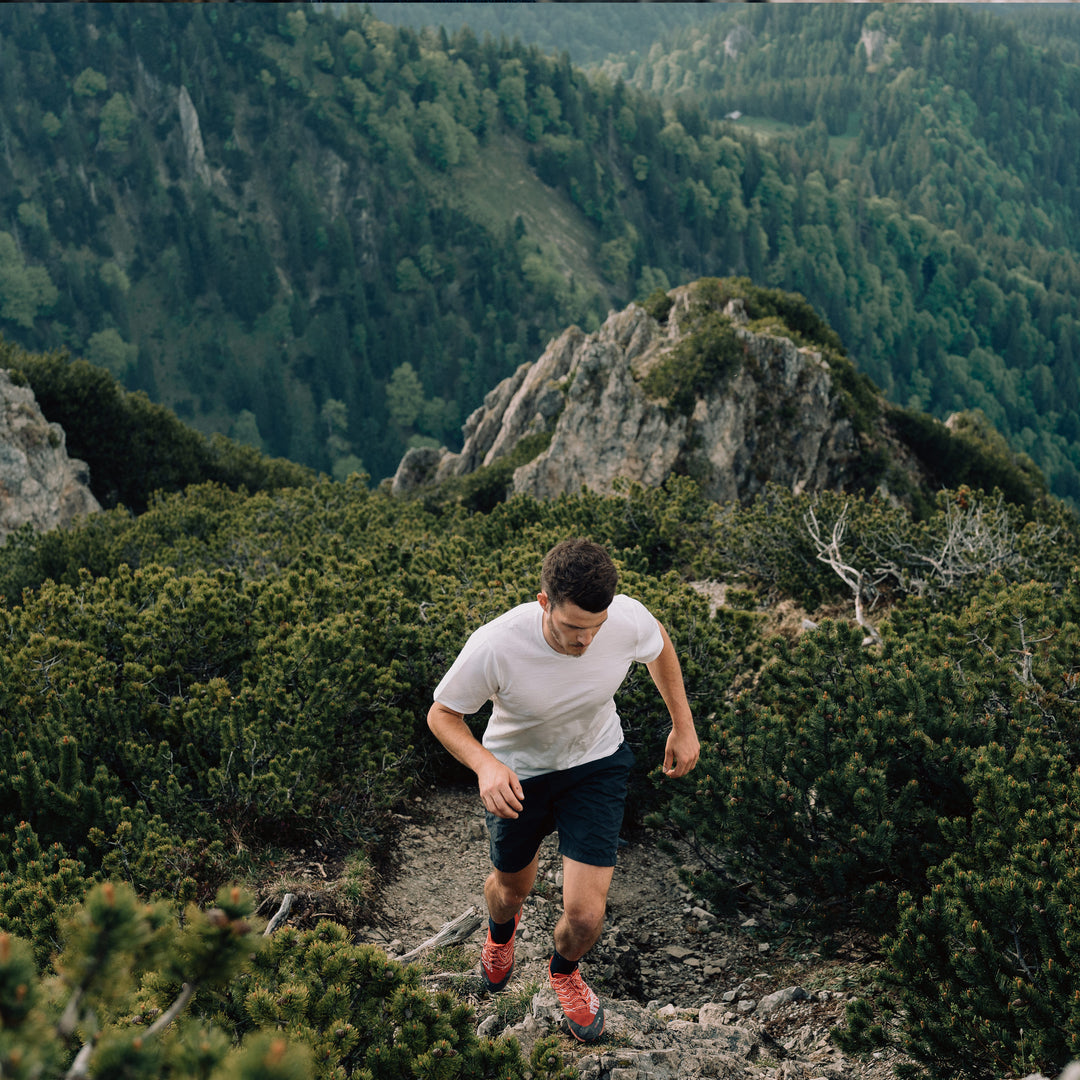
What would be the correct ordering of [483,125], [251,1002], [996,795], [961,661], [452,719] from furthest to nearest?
[483,125]
[961,661]
[996,795]
[452,719]
[251,1002]

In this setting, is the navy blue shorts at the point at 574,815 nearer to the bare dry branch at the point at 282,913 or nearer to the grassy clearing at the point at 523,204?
the bare dry branch at the point at 282,913

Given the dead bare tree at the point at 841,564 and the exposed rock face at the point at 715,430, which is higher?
the dead bare tree at the point at 841,564

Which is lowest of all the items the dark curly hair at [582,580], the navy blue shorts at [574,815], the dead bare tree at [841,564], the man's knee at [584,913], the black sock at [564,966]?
the dead bare tree at [841,564]

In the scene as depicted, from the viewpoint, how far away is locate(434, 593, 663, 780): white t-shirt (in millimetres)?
3449

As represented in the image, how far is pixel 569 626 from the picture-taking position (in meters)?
3.32

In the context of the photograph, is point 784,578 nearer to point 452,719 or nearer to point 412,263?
point 452,719

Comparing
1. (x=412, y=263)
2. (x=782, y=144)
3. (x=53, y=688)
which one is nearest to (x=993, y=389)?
(x=782, y=144)

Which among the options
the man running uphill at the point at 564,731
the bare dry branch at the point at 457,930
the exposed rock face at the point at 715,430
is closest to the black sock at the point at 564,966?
the man running uphill at the point at 564,731

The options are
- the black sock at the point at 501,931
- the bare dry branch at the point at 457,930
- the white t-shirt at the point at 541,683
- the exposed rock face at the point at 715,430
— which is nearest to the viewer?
the white t-shirt at the point at 541,683

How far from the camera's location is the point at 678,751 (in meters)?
3.95

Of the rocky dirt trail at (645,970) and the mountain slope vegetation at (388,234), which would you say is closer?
the rocky dirt trail at (645,970)

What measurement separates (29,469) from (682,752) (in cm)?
1681

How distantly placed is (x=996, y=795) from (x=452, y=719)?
2591 mm

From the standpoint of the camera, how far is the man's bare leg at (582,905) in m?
3.69
